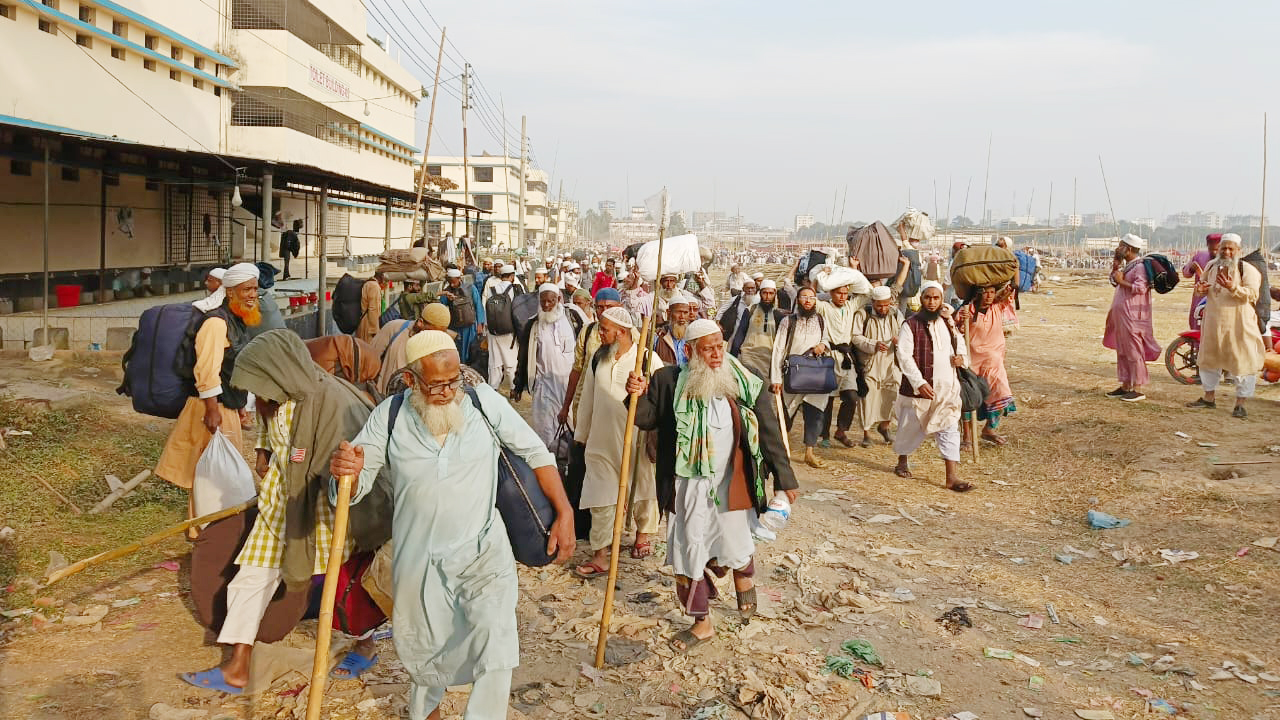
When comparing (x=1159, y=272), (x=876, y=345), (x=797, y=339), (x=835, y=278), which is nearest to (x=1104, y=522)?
(x=876, y=345)

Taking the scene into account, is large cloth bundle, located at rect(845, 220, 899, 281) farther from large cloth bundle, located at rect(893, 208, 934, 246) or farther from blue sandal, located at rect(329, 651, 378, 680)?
blue sandal, located at rect(329, 651, 378, 680)

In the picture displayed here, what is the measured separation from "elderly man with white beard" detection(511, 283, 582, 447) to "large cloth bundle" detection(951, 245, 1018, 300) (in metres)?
3.65

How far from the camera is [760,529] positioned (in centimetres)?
509

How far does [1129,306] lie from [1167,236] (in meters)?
169

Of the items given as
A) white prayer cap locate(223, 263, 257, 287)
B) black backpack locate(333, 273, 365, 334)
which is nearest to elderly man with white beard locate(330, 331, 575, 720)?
white prayer cap locate(223, 263, 257, 287)

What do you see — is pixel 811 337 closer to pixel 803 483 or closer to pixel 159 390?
pixel 803 483

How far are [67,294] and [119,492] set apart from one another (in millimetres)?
10611

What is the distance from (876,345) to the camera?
9.20m

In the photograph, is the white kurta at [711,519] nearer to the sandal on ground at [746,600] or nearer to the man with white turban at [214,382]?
the sandal on ground at [746,600]

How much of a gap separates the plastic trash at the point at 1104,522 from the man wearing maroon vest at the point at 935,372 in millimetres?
1170

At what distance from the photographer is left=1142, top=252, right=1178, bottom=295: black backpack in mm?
10602

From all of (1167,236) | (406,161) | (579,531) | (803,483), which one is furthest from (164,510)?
(1167,236)

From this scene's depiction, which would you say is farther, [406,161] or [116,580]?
[406,161]

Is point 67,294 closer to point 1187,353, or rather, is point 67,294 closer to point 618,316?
point 618,316
